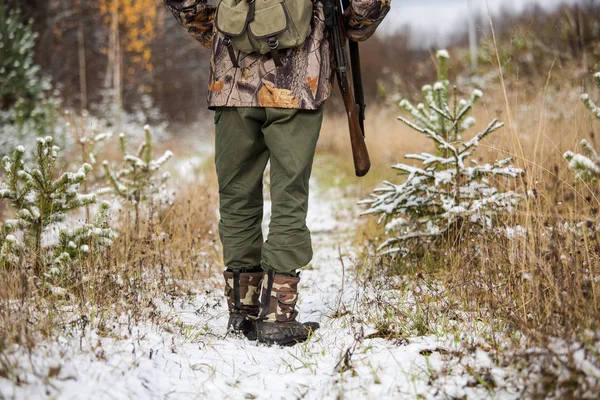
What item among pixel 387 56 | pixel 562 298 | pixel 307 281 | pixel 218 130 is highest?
pixel 387 56

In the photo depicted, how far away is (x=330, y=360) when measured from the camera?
2168 millimetres

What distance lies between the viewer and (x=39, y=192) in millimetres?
3020

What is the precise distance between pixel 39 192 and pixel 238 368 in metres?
1.65

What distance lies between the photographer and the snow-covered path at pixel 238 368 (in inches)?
68.4

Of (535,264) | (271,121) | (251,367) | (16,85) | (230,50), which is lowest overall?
(251,367)

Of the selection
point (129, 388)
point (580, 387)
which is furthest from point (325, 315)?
point (580, 387)

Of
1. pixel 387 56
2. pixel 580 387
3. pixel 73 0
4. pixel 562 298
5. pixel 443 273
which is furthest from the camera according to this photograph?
pixel 387 56

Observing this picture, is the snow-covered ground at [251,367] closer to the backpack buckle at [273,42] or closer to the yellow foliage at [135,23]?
the backpack buckle at [273,42]

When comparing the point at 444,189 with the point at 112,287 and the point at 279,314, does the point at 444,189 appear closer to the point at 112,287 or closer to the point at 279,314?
the point at 279,314

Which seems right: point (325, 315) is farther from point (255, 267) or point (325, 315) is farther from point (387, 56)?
point (387, 56)

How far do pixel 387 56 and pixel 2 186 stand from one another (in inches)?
628

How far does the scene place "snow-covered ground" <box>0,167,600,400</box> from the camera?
1729 millimetres

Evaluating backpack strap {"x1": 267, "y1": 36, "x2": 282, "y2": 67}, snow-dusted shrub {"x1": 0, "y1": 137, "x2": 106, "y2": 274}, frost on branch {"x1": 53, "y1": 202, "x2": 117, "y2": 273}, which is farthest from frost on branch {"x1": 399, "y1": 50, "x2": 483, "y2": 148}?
snow-dusted shrub {"x1": 0, "y1": 137, "x2": 106, "y2": 274}

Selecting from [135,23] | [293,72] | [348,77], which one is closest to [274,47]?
[293,72]
